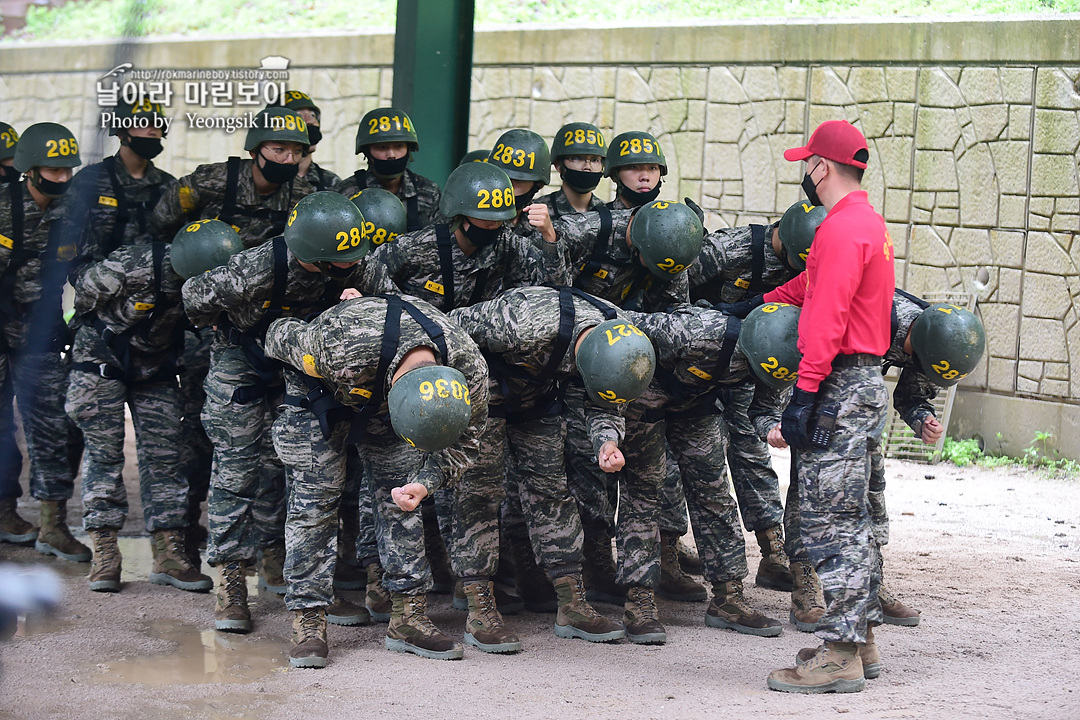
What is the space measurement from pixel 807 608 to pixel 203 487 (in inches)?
137

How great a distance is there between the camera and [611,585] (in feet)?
19.3

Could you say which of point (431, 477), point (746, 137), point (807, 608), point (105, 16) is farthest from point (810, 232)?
point (105, 16)

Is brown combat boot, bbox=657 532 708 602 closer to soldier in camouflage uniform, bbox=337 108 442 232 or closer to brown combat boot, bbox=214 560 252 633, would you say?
brown combat boot, bbox=214 560 252 633

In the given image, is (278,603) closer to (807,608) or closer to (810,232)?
(807,608)

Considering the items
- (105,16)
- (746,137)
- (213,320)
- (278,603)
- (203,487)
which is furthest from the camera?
(105,16)

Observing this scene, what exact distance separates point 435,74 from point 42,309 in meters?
2.99

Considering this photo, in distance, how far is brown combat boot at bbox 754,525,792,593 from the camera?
19.9 ft

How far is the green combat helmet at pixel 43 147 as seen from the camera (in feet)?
20.7

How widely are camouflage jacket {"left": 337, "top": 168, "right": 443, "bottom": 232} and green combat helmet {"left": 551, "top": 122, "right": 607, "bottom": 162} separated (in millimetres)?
797

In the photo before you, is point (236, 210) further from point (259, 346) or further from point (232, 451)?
point (232, 451)

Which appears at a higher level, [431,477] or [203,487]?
[431,477]

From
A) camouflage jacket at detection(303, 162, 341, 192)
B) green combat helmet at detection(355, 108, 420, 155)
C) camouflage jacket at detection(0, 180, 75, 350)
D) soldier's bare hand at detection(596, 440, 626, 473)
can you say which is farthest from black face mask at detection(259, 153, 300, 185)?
soldier's bare hand at detection(596, 440, 626, 473)

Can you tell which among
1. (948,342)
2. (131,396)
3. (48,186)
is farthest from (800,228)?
(48,186)

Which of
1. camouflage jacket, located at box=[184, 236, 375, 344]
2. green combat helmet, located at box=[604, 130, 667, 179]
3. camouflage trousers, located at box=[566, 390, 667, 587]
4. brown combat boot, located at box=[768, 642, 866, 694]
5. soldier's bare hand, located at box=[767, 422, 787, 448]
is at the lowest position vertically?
brown combat boot, located at box=[768, 642, 866, 694]
